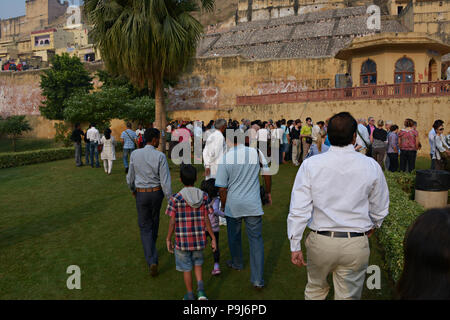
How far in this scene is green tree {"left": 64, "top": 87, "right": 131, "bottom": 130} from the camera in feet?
64.9

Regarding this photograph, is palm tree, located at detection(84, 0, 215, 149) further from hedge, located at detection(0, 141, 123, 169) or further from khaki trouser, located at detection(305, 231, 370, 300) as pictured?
khaki trouser, located at detection(305, 231, 370, 300)

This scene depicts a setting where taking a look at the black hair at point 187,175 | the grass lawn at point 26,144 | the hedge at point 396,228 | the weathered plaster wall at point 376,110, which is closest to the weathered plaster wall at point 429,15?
the weathered plaster wall at point 376,110

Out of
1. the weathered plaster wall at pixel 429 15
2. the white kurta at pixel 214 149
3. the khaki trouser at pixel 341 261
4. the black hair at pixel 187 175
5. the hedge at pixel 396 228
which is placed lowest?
the hedge at pixel 396 228

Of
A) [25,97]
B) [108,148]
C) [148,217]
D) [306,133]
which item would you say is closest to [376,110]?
[306,133]

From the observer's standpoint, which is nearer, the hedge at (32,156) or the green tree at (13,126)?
the hedge at (32,156)

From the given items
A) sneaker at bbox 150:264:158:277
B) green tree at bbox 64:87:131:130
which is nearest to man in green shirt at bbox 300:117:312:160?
sneaker at bbox 150:264:158:277

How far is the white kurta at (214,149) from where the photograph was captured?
6.19m

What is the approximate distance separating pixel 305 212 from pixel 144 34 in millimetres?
9560

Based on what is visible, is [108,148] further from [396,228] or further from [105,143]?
[396,228]

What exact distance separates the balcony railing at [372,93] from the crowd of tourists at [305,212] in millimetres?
13876

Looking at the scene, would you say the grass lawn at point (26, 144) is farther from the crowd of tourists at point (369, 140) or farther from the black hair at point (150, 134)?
the black hair at point (150, 134)

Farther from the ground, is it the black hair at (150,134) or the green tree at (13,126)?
the green tree at (13,126)

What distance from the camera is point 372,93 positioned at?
1777cm

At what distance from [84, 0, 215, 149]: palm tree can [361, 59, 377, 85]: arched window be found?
1089 centimetres
